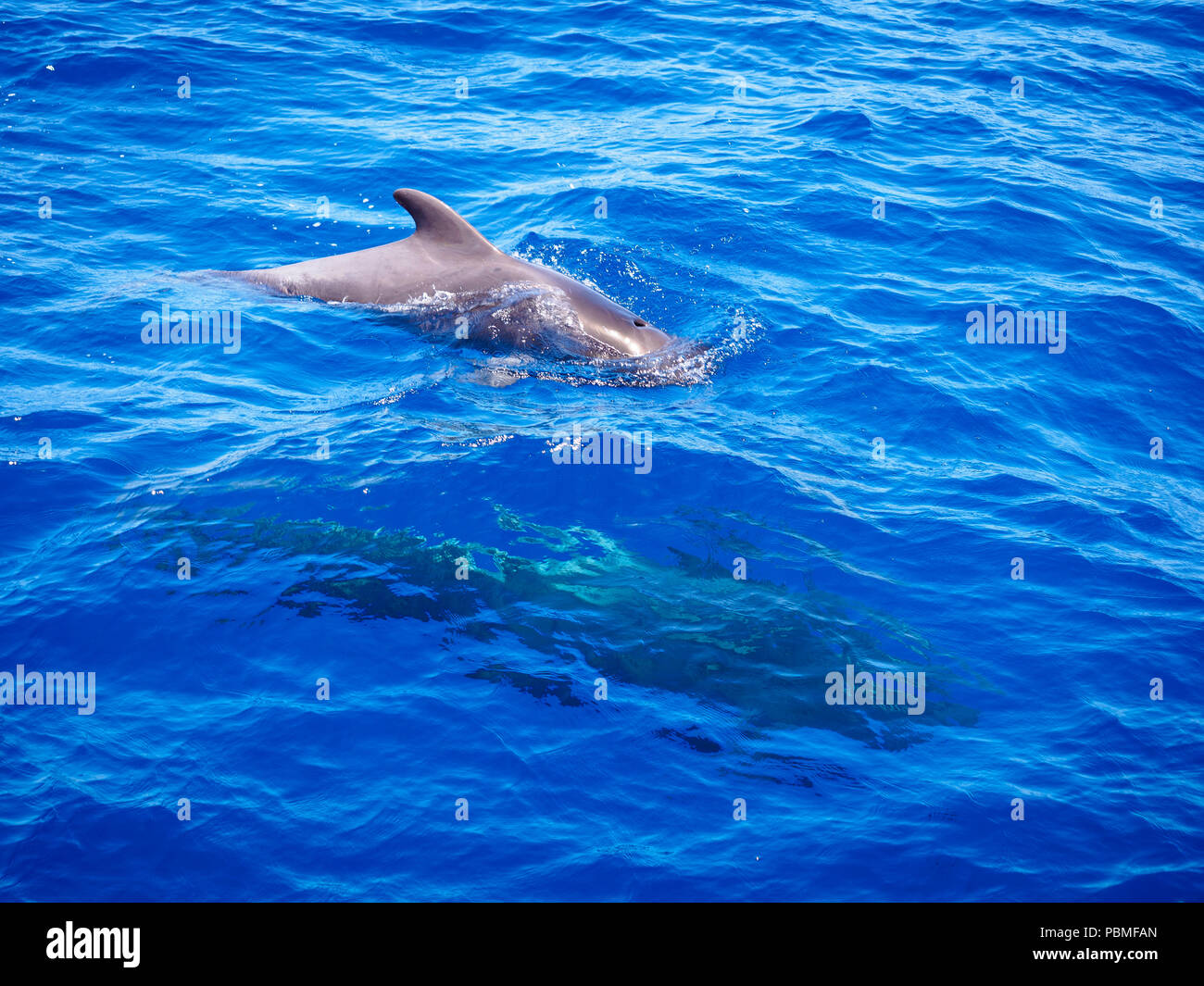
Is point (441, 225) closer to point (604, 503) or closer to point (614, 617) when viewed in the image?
point (604, 503)

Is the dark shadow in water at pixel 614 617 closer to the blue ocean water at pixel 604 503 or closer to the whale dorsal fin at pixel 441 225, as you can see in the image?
the blue ocean water at pixel 604 503

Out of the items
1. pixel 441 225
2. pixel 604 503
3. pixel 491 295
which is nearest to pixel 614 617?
pixel 604 503

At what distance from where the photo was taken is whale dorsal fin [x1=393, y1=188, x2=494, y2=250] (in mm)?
13586

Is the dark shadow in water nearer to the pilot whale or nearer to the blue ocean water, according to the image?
the blue ocean water

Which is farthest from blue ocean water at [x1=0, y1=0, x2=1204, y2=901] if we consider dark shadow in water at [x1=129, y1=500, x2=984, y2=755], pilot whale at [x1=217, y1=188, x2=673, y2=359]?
pilot whale at [x1=217, y1=188, x2=673, y2=359]

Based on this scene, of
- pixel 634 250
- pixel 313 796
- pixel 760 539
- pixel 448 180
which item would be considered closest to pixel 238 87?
pixel 448 180

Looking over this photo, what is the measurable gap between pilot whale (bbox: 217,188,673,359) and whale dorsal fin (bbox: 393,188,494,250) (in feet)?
0.04

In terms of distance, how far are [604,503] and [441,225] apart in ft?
14.4

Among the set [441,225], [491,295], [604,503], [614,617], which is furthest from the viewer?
[441,225]

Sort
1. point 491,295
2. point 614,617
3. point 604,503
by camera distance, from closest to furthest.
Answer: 1. point 614,617
2. point 604,503
3. point 491,295

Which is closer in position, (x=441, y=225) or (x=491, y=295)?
(x=491, y=295)

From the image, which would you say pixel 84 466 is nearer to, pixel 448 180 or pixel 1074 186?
pixel 448 180

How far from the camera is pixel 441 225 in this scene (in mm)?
13828

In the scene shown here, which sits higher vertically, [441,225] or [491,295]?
A: [441,225]
